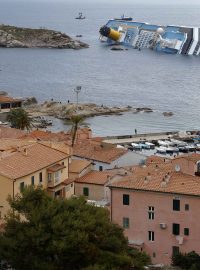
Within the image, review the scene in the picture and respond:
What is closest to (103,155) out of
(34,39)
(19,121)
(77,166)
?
(77,166)

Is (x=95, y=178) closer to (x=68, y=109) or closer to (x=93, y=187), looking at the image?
(x=93, y=187)

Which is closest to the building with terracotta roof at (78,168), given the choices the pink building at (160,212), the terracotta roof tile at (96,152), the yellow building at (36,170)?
the yellow building at (36,170)

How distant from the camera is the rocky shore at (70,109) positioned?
58406 millimetres

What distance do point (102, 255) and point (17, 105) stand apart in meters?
38.1

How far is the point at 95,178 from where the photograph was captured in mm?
27453

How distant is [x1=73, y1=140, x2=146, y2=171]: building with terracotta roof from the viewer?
31442 mm

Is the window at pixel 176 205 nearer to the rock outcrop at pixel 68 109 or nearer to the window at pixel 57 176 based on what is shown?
the window at pixel 57 176

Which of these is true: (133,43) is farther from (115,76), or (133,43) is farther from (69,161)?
(69,161)

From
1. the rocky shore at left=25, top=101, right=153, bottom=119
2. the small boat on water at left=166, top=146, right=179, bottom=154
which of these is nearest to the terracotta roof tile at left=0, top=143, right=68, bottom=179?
the small boat on water at left=166, top=146, right=179, bottom=154

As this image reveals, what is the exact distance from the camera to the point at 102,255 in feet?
53.4

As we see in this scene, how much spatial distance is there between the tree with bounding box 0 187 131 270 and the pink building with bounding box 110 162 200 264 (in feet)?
17.2

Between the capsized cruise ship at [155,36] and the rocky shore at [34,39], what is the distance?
7.33m

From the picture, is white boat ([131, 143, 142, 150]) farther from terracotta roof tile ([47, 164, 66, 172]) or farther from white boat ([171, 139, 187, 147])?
terracotta roof tile ([47, 164, 66, 172])

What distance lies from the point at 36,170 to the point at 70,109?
35361mm
